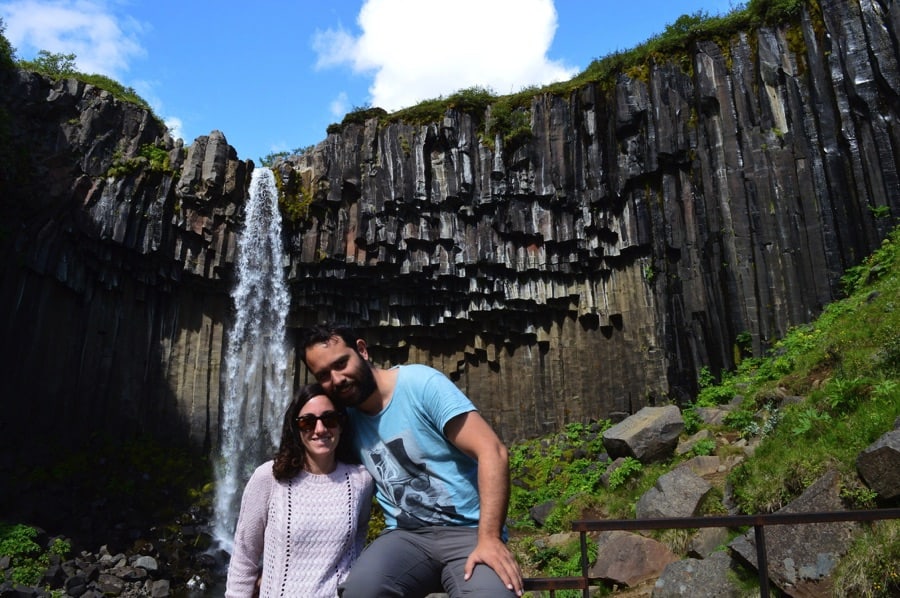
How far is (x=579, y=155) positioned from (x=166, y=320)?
13842 millimetres

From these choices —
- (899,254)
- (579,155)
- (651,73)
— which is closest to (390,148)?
(579,155)

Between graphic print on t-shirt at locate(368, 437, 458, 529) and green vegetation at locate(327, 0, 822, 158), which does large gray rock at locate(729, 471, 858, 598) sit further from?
green vegetation at locate(327, 0, 822, 158)

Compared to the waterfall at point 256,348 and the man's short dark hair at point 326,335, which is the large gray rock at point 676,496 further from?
the waterfall at point 256,348

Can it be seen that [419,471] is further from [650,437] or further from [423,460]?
[650,437]

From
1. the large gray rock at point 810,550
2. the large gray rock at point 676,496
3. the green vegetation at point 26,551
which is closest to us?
the large gray rock at point 810,550

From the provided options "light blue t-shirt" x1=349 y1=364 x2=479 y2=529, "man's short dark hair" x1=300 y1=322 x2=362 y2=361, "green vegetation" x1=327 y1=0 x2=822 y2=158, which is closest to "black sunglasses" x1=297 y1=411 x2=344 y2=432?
"light blue t-shirt" x1=349 y1=364 x2=479 y2=529

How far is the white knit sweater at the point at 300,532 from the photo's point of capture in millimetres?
3383

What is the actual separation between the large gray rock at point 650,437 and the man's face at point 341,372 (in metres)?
10.6

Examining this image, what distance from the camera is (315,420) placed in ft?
11.5

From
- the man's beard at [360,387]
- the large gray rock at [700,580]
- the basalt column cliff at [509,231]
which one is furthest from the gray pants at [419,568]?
the basalt column cliff at [509,231]

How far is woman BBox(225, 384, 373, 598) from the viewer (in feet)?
11.1

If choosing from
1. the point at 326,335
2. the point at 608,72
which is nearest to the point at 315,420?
the point at 326,335

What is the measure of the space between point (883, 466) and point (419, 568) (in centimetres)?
534

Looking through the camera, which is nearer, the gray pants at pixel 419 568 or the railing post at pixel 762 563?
the gray pants at pixel 419 568
